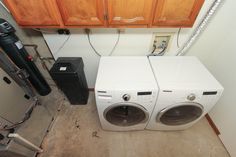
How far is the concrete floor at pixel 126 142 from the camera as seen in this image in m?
1.53

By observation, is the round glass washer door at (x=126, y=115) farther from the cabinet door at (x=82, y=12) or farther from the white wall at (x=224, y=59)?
the white wall at (x=224, y=59)

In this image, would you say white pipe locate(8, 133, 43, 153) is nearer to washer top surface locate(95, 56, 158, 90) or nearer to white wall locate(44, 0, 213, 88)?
washer top surface locate(95, 56, 158, 90)

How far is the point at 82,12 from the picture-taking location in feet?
3.69

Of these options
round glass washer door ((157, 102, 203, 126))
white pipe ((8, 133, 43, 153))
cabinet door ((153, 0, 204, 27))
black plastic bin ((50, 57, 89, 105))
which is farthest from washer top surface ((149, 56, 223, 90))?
white pipe ((8, 133, 43, 153))

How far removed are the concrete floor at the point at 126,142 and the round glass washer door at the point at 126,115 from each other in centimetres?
27

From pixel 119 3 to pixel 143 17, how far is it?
23 cm

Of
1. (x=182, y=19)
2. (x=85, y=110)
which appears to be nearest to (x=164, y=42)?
(x=182, y=19)

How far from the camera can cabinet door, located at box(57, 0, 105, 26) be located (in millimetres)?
1073

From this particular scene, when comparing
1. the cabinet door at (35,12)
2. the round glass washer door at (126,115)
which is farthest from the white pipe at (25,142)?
the cabinet door at (35,12)

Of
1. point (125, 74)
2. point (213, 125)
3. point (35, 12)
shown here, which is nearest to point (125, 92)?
point (125, 74)

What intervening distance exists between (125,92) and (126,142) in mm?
788

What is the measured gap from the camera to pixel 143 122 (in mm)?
1489

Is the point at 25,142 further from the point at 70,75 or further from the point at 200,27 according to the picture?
the point at 200,27

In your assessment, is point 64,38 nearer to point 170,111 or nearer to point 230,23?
point 170,111
